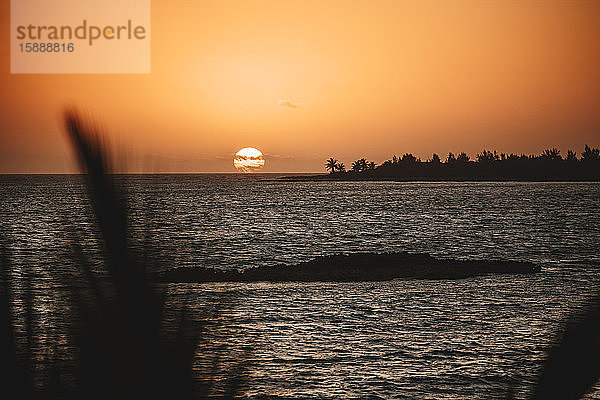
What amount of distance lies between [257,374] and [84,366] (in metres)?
18.5

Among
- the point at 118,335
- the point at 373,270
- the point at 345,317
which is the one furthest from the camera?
the point at 373,270

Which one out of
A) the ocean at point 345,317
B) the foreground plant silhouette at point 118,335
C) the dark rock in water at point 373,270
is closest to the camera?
the foreground plant silhouette at point 118,335

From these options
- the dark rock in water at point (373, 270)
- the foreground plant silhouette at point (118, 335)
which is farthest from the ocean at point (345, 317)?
A: the dark rock in water at point (373, 270)

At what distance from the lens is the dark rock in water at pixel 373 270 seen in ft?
119

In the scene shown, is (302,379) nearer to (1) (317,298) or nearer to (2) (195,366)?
(1) (317,298)

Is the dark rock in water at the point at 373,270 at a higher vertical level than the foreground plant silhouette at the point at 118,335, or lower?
lower

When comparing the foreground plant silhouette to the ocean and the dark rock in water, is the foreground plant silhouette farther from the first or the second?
the dark rock in water

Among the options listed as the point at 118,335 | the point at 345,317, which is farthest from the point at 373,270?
the point at 118,335

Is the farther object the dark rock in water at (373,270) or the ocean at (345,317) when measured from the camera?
the dark rock in water at (373,270)

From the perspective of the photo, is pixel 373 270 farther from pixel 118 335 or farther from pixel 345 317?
pixel 118 335

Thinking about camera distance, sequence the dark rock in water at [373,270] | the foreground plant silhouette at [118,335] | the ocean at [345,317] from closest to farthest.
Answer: the foreground plant silhouette at [118,335]
the ocean at [345,317]
the dark rock in water at [373,270]

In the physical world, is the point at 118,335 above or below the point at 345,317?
above

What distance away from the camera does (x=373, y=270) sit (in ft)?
123

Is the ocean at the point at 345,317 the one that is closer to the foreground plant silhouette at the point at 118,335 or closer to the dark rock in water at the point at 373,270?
the foreground plant silhouette at the point at 118,335
